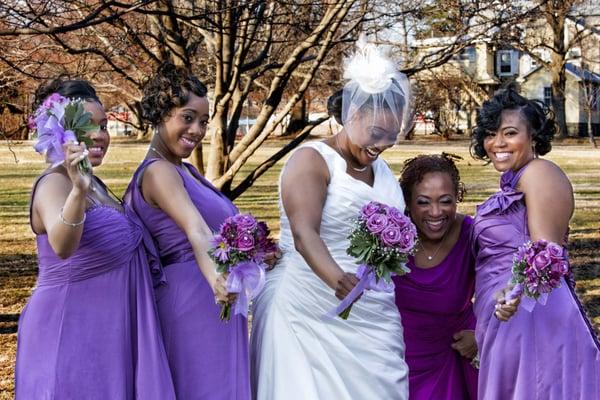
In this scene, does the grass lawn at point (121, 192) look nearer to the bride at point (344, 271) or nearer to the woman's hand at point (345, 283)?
the bride at point (344, 271)

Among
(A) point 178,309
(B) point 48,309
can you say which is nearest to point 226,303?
(A) point 178,309

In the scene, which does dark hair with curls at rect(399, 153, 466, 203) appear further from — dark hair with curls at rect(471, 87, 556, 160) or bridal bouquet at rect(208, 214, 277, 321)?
bridal bouquet at rect(208, 214, 277, 321)

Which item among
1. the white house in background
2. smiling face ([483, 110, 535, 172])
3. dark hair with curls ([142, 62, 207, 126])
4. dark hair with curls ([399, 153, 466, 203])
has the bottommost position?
dark hair with curls ([399, 153, 466, 203])

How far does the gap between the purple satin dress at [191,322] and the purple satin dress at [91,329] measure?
0.67ft

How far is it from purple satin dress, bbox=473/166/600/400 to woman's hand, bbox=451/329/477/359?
1.10 ft

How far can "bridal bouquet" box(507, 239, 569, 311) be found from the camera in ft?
11.8

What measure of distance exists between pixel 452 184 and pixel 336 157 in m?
0.81

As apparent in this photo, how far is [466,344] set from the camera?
451 cm

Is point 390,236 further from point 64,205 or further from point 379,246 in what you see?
point 64,205

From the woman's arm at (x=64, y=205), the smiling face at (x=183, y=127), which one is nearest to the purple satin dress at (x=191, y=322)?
the smiling face at (x=183, y=127)

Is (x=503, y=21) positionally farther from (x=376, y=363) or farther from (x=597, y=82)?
(x=597, y=82)

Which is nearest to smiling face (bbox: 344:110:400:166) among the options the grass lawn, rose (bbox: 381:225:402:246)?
rose (bbox: 381:225:402:246)

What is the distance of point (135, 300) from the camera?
3.70m

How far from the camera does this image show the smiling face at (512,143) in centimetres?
414
